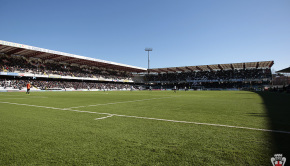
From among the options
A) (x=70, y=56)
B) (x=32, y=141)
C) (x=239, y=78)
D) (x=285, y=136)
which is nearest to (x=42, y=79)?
(x=70, y=56)

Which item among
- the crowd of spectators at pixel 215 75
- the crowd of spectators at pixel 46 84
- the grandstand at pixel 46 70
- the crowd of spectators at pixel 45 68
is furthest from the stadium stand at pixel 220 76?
the crowd of spectators at pixel 46 84

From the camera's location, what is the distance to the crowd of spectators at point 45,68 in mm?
37700

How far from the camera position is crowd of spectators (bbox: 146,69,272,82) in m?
57.2

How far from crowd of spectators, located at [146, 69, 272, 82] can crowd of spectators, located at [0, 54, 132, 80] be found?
2462 centimetres

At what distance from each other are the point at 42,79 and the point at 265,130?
5247cm

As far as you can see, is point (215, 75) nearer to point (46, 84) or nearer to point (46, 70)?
point (46, 84)

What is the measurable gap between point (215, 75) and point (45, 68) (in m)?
62.0

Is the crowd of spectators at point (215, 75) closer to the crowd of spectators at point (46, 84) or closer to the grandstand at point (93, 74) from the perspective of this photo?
the grandstand at point (93, 74)

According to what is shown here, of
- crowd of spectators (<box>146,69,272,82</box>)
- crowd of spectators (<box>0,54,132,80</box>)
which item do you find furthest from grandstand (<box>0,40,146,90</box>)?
crowd of spectators (<box>146,69,272,82</box>)

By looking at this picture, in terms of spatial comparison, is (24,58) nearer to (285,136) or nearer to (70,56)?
(70,56)

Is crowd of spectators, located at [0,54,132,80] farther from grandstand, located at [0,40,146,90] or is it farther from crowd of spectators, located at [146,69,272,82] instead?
crowd of spectators, located at [146,69,272,82]

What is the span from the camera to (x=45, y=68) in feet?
149

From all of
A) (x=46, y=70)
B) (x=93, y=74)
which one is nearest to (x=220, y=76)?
(x=93, y=74)

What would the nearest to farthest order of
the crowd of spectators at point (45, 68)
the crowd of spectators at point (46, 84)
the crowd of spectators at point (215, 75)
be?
the crowd of spectators at point (46, 84) < the crowd of spectators at point (45, 68) < the crowd of spectators at point (215, 75)
